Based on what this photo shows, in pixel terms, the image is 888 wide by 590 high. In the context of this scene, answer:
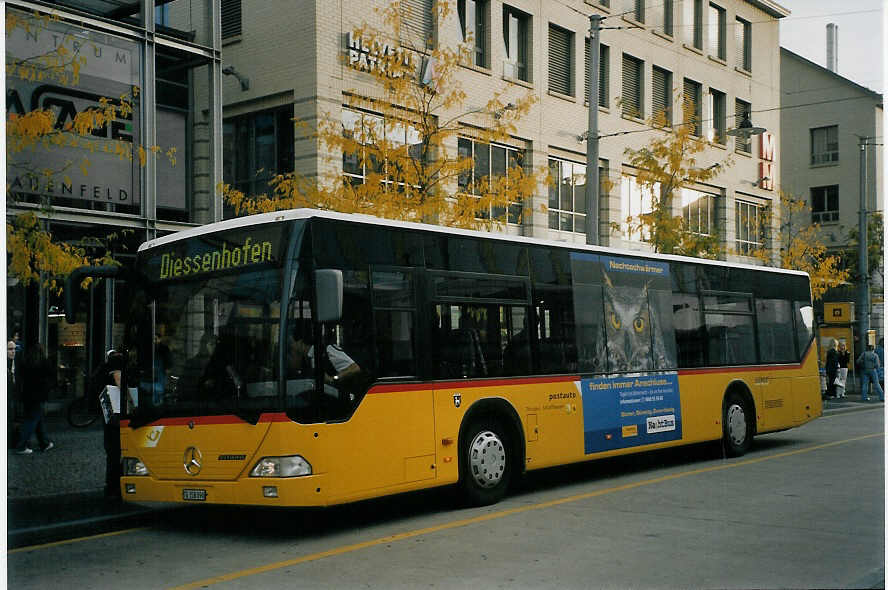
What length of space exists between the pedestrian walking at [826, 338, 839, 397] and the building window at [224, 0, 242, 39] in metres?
20.6

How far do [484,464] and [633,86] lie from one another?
21.8 m

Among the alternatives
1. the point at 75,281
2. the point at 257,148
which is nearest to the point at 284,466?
the point at 75,281

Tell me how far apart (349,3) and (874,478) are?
1421 cm

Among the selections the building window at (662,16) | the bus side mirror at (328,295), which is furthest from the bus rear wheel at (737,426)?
the building window at (662,16)

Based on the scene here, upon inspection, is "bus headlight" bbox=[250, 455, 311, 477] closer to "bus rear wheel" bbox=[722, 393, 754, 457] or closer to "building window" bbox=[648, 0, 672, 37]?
"bus rear wheel" bbox=[722, 393, 754, 457]

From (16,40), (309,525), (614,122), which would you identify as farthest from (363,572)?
(614,122)

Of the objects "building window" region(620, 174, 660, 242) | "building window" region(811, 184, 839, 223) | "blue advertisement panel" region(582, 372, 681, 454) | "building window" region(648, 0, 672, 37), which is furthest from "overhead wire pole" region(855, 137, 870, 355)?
"blue advertisement panel" region(582, 372, 681, 454)

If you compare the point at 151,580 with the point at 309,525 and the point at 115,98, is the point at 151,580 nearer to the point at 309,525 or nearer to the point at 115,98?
the point at 309,525

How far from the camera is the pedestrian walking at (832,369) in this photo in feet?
106

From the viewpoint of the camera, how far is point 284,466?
8914mm

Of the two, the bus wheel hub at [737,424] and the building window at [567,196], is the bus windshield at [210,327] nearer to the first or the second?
the bus wheel hub at [737,424]

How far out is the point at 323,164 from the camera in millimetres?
20844

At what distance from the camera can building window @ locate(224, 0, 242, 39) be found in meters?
22.8

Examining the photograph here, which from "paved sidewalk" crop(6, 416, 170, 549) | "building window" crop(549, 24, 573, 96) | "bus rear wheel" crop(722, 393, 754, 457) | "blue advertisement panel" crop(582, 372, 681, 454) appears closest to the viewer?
"paved sidewalk" crop(6, 416, 170, 549)
